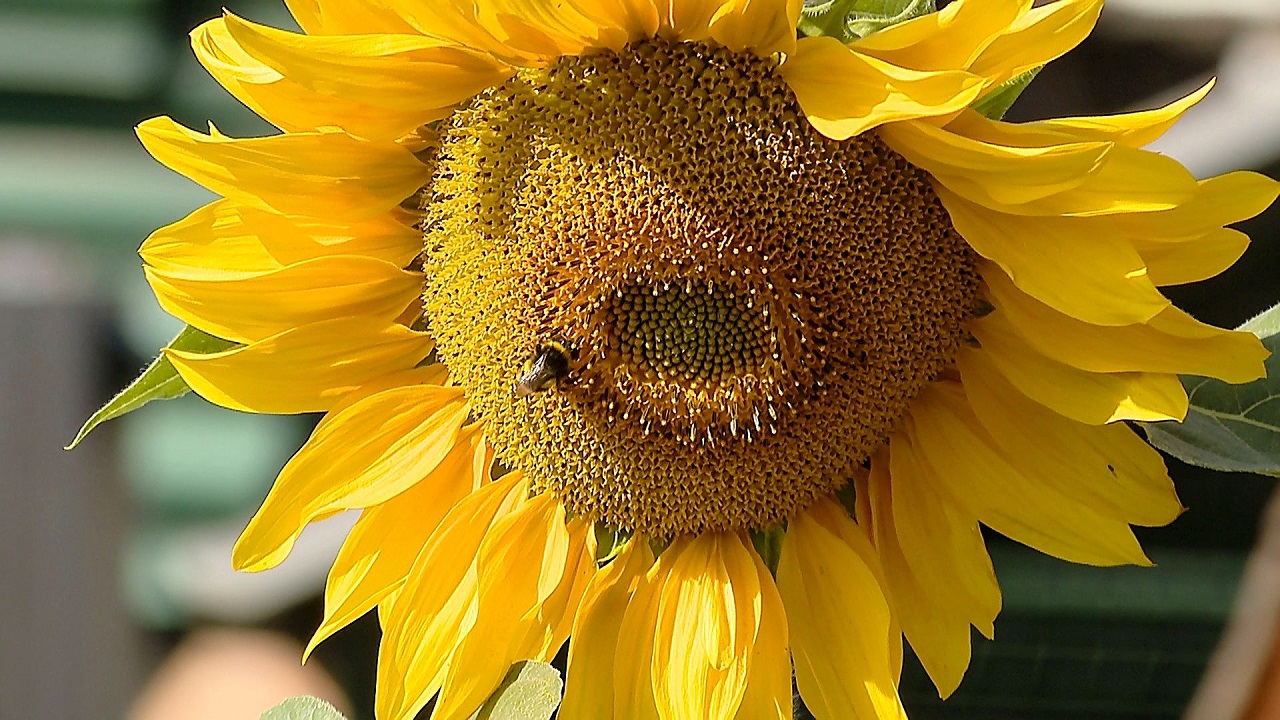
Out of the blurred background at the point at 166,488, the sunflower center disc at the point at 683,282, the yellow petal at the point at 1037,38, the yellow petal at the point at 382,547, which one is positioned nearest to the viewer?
the yellow petal at the point at 1037,38

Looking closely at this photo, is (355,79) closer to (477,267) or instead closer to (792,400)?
(477,267)

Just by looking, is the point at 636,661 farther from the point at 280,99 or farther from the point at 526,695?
the point at 280,99

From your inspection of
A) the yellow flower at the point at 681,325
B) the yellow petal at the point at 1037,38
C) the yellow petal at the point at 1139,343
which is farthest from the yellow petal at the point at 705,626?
the yellow petal at the point at 1037,38

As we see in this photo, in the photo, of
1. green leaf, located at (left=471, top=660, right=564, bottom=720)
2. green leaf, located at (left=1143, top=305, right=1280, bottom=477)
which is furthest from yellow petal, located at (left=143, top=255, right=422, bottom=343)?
green leaf, located at (left=1143, top=305, right=1280, bottom=477)

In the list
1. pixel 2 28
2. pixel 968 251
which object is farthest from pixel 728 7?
pixel 2 28

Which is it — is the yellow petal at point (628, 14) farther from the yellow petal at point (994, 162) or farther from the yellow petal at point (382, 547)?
the yellow petal at point (382, 547)

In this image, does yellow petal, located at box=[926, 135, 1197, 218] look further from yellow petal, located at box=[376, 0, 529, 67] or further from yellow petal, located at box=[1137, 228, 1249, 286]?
yellow petal, located at box=[376, 0, 529, 67]
